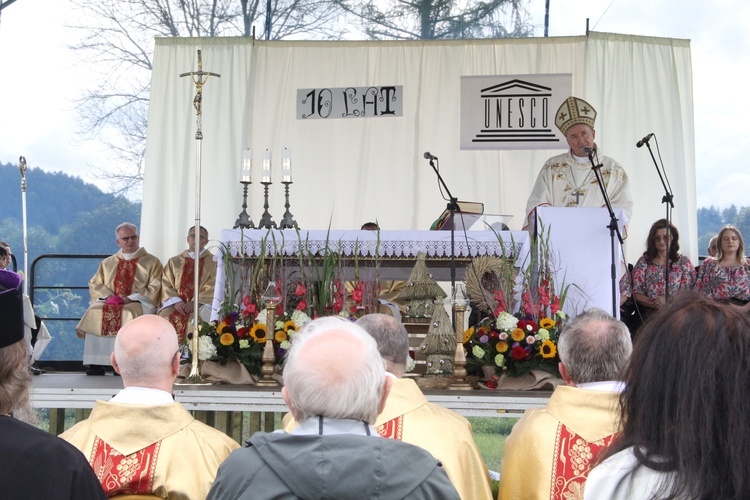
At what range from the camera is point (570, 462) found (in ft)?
9.86

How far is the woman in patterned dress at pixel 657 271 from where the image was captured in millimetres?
7844

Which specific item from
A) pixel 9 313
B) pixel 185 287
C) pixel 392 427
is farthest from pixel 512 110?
pixel 9 313

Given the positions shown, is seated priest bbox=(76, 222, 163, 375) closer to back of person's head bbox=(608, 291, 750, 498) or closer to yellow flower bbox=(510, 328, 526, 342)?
yellow flower bbox=(510, 328, 526, 342)

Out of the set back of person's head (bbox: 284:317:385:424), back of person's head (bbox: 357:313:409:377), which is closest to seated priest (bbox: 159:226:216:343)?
back of person's head (bbox: 357:313:409:377)

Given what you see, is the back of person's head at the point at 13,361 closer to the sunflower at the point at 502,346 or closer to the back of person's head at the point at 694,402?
the back of person's head at the point at 694,402

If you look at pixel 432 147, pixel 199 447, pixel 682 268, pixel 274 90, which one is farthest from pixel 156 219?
pixel 199 447

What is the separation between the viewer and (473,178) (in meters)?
10.4

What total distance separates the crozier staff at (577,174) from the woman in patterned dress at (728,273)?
1152 millimetres

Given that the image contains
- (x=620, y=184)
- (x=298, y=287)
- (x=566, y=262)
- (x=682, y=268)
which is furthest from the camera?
(x=682, y=268)

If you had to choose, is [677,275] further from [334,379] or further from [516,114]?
[334,379]

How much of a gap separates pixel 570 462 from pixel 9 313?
177cm

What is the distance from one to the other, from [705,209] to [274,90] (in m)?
5.05

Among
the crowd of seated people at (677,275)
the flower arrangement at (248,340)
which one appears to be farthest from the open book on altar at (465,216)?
the crowd of seated people at (677,275)

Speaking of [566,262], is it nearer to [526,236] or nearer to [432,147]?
[526,236]
